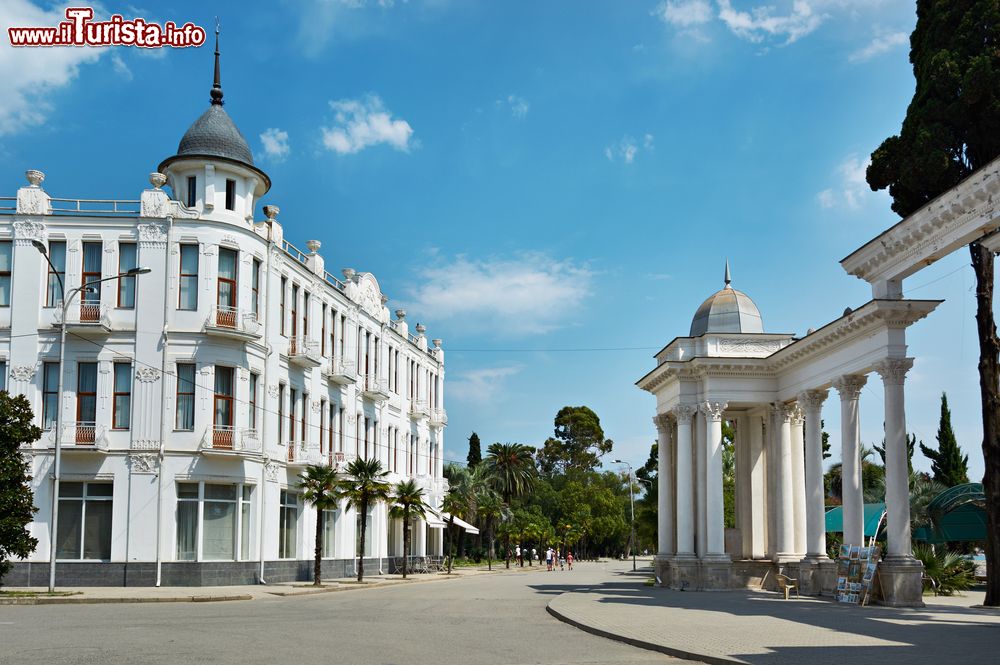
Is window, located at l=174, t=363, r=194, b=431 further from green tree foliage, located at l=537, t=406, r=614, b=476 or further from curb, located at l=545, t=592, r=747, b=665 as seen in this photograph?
green tree foliage, located at l=537, t=406, r=614, b=476

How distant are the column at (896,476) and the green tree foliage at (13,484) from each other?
25.1m

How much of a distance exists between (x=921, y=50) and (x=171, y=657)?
80.4 ft

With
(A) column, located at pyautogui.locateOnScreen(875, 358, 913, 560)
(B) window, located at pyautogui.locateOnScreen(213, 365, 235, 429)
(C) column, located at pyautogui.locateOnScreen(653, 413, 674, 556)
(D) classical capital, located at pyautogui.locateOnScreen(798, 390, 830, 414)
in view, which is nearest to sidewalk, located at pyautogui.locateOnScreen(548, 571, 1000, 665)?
(A) column, located at pyautogui.locateOnScreen(875, 358, 913, 560)

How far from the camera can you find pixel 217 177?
4009 centimetres

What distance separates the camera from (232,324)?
39.0m

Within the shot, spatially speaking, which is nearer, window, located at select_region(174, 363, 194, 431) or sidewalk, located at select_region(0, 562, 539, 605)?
sidewalk, located at select_region(0, 562, 539, 605)

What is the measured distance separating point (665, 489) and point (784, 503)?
658 cm

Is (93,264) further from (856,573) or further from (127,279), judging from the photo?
(856,573)

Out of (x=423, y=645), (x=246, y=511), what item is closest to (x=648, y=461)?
(x=246, y=511)

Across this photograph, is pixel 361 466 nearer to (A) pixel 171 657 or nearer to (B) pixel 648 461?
(A) pixel 171 657

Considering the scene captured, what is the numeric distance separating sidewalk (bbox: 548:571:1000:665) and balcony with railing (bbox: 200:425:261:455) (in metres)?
15.3

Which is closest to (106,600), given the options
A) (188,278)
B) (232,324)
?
(232,324)

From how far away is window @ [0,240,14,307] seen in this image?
38.7m

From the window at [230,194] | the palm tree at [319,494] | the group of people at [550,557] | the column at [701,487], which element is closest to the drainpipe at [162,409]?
the window at [230,194]
